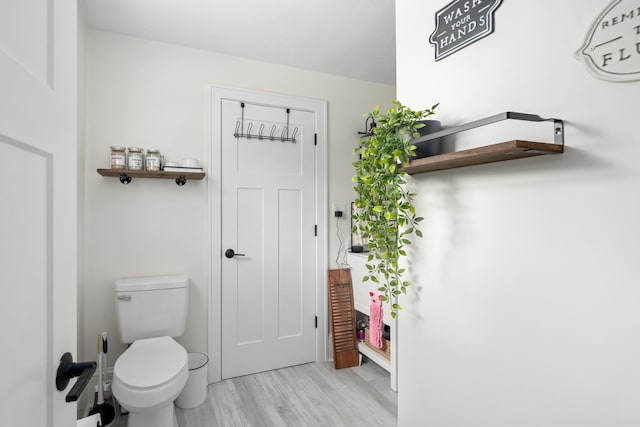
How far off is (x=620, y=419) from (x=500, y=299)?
1.21 ft

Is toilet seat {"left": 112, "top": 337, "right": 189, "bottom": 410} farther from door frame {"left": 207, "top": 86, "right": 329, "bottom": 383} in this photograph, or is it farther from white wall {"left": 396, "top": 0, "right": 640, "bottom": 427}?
white wall {"left": 396, "top": 0, "right": 640, "bottom": 427}

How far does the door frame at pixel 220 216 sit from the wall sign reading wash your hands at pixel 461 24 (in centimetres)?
175

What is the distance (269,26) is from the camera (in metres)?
2.31

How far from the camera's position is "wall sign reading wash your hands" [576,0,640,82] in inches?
29.6

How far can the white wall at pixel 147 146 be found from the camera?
233 centimetres

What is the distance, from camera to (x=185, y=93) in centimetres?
258

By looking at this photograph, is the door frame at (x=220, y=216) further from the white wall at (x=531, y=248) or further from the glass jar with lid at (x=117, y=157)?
the white wall at (x=531, y=248)

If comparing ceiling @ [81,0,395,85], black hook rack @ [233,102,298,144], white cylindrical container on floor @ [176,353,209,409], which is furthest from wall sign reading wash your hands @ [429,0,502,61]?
white cylindrical container on floor @ [176,353,209,409]

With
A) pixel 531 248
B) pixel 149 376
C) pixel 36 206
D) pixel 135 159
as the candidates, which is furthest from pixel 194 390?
pixel 531 248

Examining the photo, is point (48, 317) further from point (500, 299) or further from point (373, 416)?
point (373, 416)

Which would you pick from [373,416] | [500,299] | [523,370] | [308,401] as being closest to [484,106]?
[500,299]

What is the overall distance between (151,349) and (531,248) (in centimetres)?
206

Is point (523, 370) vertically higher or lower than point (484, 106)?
lower

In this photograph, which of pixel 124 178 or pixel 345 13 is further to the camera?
pixel 124 178
